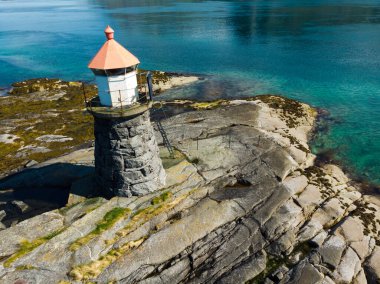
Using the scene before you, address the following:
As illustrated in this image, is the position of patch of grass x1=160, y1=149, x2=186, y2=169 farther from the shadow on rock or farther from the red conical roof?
the red conical roof

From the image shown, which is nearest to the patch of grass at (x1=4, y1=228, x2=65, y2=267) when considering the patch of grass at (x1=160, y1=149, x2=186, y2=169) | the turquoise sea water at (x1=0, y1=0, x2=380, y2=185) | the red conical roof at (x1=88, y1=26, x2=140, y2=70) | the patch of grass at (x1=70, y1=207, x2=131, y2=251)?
the patch of grass at (x1=70, y1=207, x2=131, y2=251)

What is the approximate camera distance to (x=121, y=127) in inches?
683

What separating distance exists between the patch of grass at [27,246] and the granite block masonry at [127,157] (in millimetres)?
4028

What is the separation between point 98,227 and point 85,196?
4.21m

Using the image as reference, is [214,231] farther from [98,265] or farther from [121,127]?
[121,127]

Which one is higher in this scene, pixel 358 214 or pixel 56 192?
pixel 56 192

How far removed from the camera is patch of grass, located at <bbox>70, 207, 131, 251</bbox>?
16.2 meters

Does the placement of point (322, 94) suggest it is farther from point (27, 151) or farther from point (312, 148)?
point (27, 151)

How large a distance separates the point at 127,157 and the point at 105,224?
12.9 feet

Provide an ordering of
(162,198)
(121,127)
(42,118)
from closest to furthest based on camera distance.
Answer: (121,127) → (162,198) → (42,118)

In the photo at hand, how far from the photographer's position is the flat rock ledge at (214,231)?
52.3ft

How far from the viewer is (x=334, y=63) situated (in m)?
65.2


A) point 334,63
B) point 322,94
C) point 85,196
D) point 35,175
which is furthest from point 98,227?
point 334,63

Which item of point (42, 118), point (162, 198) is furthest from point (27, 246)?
point (42, 118)
